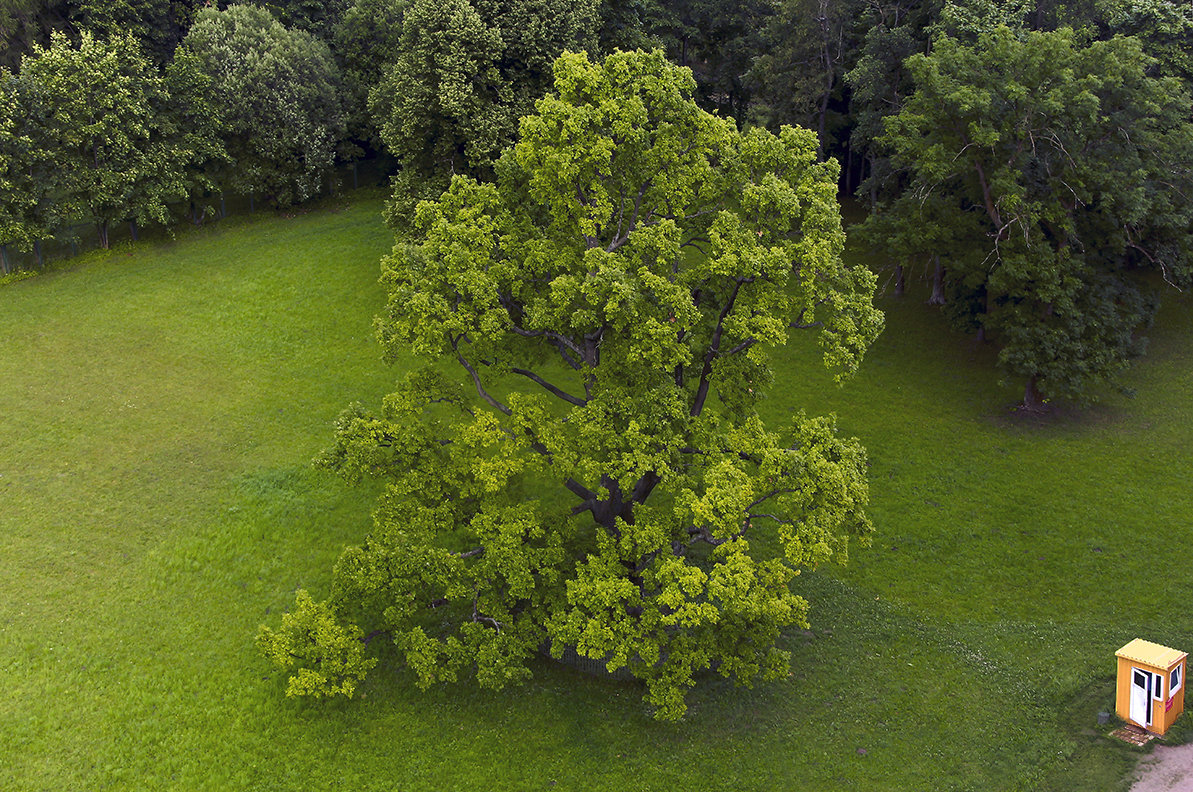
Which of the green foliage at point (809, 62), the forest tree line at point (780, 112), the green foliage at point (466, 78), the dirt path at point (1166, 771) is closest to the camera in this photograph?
the dirt path at point (1166, 771)

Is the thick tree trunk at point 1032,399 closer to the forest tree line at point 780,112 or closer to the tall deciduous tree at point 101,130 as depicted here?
the forest tree line at point 780,112

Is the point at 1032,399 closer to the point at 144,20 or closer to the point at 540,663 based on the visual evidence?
the point at 540,663

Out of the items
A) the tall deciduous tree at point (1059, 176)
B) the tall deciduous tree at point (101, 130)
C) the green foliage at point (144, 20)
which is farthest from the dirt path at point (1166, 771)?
the green foliage at point (144, 20)

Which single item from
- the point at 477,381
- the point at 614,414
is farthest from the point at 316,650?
the point at 614,414

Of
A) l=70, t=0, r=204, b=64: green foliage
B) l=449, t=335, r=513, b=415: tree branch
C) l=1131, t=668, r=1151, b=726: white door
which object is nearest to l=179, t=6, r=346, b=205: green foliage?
l=70, t=0, r=204, b=64: green foliage

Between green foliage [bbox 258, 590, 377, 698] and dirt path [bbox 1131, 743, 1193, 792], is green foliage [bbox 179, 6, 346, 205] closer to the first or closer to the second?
green foliage [bbox 258, 590, 377, 698]

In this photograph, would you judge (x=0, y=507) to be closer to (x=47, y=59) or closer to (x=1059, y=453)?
(x=47, y=59)

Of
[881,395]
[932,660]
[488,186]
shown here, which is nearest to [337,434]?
[488,186]
